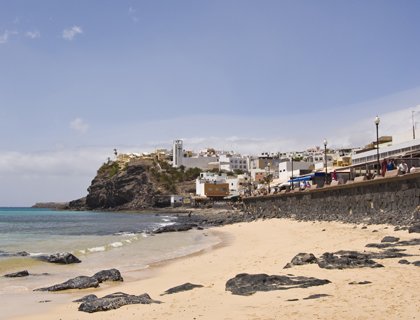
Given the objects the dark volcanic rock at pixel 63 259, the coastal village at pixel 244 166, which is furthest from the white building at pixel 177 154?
the dark volcanic rock at pixel 63 259

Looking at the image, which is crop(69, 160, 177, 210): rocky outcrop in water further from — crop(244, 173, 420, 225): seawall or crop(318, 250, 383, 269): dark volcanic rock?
crop(318, 250, 383, 269): dark volcanic rock

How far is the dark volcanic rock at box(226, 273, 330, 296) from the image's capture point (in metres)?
10.1

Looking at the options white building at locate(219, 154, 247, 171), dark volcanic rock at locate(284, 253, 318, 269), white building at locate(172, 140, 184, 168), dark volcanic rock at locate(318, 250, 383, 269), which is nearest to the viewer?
dark volcanic rock at locate(318, 250, 383, 269)

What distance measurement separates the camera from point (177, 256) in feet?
75.1

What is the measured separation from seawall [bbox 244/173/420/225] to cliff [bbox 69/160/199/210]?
4284 inches

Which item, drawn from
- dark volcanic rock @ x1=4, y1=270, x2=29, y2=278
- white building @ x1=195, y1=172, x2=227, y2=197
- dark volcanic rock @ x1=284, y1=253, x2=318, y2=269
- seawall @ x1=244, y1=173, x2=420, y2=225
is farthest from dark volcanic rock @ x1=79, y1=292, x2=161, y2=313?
white building @ x1=195, y1=172, x2=227, y2=197

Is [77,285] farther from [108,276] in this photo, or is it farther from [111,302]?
[111,302]

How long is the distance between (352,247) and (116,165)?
168 metres

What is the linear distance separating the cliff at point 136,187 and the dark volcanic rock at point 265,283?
137 meters

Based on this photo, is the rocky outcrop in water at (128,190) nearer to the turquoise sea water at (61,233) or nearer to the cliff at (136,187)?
the cliff at (136,187)

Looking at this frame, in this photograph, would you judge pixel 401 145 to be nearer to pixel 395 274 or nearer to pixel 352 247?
pixel 352 247

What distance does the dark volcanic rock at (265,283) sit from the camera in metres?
10.1

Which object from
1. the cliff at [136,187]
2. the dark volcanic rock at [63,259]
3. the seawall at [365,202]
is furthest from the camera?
the cliff at [136,187]

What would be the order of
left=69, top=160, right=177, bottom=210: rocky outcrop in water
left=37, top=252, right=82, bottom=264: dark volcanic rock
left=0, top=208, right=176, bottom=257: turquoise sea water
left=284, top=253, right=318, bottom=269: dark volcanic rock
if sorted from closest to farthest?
1. left=284, top=253, right=318, bottom=269: dark volcanic rock
2. left=37, top=252, right=82, bottom=264: dark volcanic rock
3. left=0, top=208, right=176, bottom=257: turquoise sea water
4. left=69, top=160, right=177, bottom=210: rocky outcrop in water
